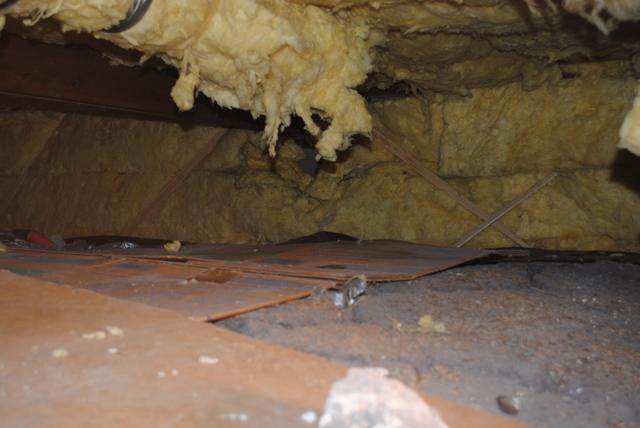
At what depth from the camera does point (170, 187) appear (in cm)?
585

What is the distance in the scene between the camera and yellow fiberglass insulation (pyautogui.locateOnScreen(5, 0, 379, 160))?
7.75ft

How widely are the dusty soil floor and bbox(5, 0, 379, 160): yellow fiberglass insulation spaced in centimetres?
136

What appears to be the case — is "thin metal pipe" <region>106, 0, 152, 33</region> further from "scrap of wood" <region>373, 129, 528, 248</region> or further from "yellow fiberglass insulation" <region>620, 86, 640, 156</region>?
"scrap of wood" <region>373, 129, 528, 248</region>

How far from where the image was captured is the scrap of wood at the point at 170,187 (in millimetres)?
5738

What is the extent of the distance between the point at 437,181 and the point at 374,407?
4037mm

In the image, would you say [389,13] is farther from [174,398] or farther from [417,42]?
[174,398]

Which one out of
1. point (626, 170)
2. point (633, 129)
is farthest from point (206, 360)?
point (626, 170)

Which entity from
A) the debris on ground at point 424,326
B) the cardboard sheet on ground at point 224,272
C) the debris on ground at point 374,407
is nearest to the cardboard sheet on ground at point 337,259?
the cardboard sheet on ground at point 224,272

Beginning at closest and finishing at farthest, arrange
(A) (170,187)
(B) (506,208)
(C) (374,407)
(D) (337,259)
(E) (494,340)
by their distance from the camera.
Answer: (C) (374,407)
(E) (494,340)
(D) (337,259)
(B) (506,208)
(A) (170,187)

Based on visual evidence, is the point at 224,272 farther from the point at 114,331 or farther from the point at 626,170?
the point at 626,170

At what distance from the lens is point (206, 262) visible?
111 inches

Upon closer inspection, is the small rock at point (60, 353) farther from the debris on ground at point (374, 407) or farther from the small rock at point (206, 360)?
the debris on ground at point (374, 407)

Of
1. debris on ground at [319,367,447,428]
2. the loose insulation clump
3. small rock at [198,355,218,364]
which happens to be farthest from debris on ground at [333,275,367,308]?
the loose insulation clump

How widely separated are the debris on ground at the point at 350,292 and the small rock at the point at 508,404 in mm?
801
